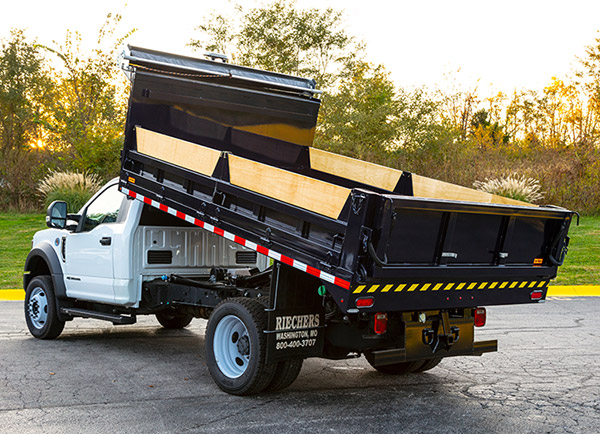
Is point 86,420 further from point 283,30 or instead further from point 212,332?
point 283,30

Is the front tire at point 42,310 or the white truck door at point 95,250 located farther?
the front tire at point 42,310

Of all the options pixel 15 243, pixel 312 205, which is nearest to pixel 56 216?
pixel 312 205

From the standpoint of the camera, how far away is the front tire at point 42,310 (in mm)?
8602

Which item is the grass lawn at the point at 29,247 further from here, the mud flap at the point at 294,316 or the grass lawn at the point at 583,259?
the mud flap at the point at 294,316

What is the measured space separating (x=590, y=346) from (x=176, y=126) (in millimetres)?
5438

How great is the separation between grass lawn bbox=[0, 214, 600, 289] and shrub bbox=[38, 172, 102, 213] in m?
0.97

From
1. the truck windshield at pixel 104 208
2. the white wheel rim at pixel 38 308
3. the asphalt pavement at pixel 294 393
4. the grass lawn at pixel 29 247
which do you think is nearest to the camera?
the asphalt pavement at pixel 294 393

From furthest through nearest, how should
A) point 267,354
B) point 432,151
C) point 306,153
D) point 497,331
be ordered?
1. point 432,151
2. point 497,331
3. point 306,153
4. point 267,354

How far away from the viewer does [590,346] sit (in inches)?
337

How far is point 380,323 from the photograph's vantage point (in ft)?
18.1

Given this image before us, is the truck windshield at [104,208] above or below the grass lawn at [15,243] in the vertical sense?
above

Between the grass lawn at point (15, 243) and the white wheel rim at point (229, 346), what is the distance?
943 cm

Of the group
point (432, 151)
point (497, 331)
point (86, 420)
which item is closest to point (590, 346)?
point (497, 331)

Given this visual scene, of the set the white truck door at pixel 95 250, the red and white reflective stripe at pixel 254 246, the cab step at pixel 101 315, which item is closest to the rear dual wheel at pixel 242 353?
the red and white reflective stripe at pixel 254 246
